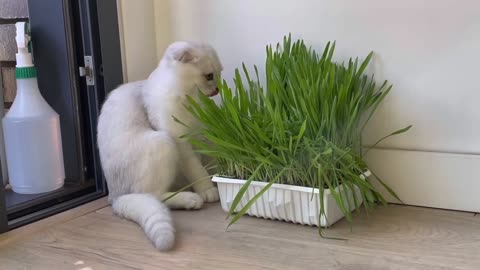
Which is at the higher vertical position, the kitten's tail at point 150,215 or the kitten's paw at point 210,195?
the kitten's tail at point 150,215

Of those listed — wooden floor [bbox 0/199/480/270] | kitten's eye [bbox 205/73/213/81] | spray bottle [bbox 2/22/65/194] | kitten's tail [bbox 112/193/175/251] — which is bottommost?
wooden floor [bbox 0/199/480/270]

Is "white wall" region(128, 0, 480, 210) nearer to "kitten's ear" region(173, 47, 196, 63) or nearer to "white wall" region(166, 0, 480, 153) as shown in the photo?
"white wall" region(166, 0, 480, 153)

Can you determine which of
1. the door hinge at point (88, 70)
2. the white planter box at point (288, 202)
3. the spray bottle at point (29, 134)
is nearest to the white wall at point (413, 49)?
the white planter box at point (288, 202)

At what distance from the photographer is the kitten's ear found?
1.16 m

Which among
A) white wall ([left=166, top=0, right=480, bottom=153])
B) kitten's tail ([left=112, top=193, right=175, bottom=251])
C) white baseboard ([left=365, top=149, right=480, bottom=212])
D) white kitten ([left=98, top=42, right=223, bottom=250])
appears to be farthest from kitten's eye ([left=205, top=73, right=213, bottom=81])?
white baseboard ([left=365, top=149, right=480, bottom=212])

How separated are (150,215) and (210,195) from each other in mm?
226

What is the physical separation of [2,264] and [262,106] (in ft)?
1.86

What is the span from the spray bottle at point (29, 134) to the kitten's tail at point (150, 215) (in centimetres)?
24

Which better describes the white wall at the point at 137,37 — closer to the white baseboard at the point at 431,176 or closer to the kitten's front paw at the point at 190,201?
the kitten's front paw at the point at 190,201

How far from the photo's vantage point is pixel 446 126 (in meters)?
1.09

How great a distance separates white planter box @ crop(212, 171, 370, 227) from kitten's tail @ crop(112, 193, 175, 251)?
5.5 inches

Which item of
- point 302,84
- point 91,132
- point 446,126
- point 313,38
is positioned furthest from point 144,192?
point 446,126

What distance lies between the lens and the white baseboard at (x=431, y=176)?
1.07m

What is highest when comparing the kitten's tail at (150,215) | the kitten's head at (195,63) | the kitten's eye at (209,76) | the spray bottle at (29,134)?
the kitten's head at (195,63)
